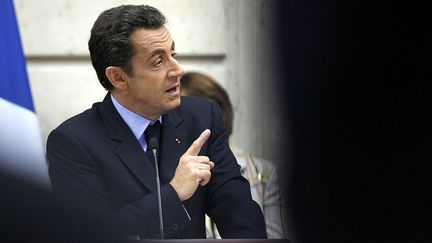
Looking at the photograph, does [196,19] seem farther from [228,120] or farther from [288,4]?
[288,4]

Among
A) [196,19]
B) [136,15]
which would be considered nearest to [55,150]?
[136,15]

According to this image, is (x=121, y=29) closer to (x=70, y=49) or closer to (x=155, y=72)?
(x=155, y=72)

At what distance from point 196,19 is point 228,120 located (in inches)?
31.7

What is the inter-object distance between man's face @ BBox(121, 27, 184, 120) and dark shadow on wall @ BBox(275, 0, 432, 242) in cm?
112

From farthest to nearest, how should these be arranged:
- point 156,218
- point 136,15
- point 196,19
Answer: point 196,19
point 136,15
point 156,218

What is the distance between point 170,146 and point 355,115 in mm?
1230

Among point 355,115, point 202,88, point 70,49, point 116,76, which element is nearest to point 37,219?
point 355,115

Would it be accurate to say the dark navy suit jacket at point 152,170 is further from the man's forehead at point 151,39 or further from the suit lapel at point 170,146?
the man's forehead at point 151,39

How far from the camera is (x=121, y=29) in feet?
5.22

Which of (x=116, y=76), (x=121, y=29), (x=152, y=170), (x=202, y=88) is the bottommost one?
(x=202, y=88)

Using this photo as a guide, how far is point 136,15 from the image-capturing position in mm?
1595

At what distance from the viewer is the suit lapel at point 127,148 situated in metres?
1.61

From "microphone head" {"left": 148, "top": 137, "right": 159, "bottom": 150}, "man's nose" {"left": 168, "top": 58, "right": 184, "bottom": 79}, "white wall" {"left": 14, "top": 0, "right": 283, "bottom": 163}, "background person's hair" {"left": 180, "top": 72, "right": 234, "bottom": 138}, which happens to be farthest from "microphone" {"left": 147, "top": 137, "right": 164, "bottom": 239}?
"white wall" {"left": 14, "top": 0, "right": 283, "bottom": 163}

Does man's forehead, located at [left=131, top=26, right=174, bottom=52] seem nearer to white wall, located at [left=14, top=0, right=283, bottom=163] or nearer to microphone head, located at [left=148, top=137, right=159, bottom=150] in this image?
microphone head, located at [left=148, top=137, right=159, bottom=150]
